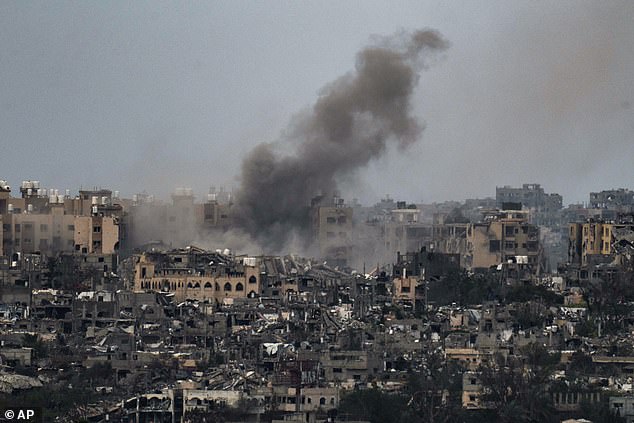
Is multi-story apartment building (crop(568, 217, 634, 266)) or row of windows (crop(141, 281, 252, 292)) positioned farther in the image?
multi-story apartment building (crop(568, 217, 634, 266))

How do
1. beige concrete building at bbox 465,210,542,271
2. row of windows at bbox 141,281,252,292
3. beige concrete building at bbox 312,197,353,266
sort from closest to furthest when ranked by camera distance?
row of windows at bbox 141,281,252,292
beige concrete building at bbox 465,210,542,271
beige concrete building at bbox 312,197,353,266

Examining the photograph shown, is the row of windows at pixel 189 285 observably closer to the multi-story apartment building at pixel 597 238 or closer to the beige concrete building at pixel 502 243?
the multi-story apartment building at pixel 597 238

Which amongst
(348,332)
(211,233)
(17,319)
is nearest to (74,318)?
(17,319)

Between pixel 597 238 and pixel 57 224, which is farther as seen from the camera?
pixel 57 224

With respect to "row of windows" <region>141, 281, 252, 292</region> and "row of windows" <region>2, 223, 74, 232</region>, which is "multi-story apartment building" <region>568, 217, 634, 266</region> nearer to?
"row of windows" <region>141, 281, 252, 292</region>

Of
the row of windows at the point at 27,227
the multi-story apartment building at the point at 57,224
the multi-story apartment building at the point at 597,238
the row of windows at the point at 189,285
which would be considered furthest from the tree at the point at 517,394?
the row of windows at the point at 27,227

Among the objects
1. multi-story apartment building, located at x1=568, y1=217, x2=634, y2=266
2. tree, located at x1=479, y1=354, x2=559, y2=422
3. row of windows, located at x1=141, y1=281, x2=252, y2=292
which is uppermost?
multi-story apartment building, located at x1=568, y1=217, x2=634, y2=266

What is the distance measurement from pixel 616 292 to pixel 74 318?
15501 millimetres

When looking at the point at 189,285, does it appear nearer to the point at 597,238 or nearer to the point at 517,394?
the point at 597,238

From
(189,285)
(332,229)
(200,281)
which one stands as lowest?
(189,285)

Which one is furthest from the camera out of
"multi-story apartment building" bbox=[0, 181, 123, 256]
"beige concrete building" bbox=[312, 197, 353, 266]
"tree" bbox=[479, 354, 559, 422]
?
"beige concrete building" bbox=[312, 197, 353, 266]

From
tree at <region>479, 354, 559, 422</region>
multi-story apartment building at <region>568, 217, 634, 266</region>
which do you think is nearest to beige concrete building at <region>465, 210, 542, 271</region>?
multi-story apartment building at <region>568, 217, 634, 266</region>

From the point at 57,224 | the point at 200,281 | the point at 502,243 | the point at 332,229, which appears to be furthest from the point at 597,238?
the point at 57,224

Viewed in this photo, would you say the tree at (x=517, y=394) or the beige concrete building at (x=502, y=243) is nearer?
the tree at (x=517, y=394)
